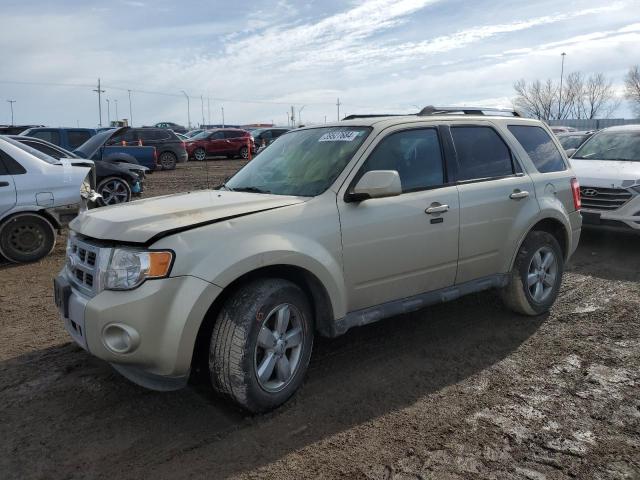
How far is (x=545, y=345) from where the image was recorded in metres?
4.56

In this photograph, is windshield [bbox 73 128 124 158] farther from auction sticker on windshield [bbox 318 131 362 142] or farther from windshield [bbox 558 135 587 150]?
windshield [bbox 558 135 587 150]

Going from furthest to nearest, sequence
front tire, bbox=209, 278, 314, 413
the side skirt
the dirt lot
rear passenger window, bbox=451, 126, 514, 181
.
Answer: rear passenger window, bbox=451, 126, 514, 181
the side skirt
front tire, bbox=209, 278, 314, 413
the dirt lot

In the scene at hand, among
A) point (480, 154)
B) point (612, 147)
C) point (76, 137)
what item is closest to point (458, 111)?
point (480, 154)

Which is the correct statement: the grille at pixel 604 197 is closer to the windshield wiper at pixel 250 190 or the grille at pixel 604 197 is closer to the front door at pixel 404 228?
the front door at pixel 404 228

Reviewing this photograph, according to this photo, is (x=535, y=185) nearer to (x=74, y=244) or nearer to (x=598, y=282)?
(x=598, y=282)

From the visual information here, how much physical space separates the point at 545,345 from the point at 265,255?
102 inches

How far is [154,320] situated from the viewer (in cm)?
304

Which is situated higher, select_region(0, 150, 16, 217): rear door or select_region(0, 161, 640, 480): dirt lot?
select_region(0, 150, 16, 217): rear door

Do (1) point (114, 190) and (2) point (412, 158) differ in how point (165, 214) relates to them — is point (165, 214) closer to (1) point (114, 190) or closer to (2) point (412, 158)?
(2) point (412, 158)

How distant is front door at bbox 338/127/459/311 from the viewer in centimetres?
381

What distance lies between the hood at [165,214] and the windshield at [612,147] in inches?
283

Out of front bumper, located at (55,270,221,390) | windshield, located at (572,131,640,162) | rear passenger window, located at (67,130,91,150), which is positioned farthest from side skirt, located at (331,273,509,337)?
rear passenger window, located at (67,130,91,150)

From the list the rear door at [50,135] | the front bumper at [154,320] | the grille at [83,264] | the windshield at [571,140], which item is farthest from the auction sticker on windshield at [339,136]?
the rear door at [50,135]

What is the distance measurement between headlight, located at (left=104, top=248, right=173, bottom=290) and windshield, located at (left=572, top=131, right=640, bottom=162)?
809 cm
